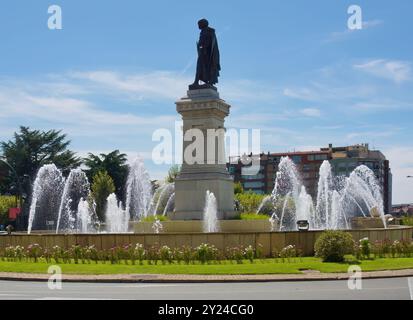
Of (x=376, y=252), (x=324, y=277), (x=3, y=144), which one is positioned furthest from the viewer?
(x=3, y=144)

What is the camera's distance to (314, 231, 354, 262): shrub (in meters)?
22.9

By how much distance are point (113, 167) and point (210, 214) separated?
51383 millimetres

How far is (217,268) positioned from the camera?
21.2 metres

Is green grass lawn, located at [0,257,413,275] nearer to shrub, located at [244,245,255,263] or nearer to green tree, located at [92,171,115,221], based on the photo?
shrub, located at [244,245,255,263]

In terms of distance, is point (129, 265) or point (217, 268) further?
point (129, 265)

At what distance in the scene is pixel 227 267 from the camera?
70.3ft

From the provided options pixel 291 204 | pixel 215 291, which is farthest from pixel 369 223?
pixel 291 204

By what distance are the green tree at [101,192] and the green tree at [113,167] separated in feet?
28.7

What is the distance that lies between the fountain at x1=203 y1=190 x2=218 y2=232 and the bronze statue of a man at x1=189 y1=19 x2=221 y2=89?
236 inches

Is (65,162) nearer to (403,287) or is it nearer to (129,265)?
(129,265)

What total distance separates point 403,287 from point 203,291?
193 inches

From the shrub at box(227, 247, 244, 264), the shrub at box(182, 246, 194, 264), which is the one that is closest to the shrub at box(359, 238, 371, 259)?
the shrub at box(227, 247, 244, 264)

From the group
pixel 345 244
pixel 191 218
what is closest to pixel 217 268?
pixel 345 244

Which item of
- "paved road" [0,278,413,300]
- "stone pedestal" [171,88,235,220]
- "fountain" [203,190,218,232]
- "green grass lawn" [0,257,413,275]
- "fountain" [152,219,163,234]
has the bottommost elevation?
"paved road" [0,278,413,300]
